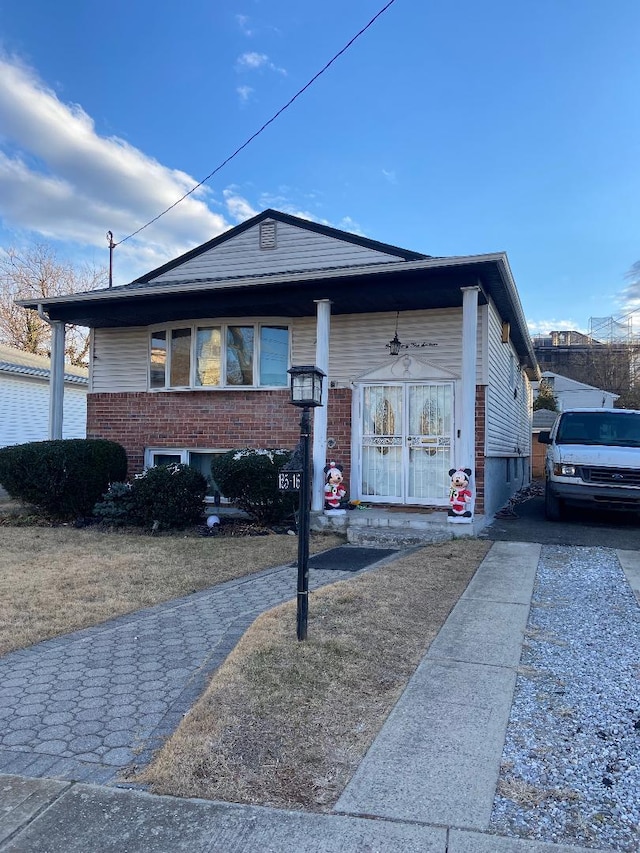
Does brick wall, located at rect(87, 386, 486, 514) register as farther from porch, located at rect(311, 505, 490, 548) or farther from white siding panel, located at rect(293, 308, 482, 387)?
porch, located at rect(311, 505, 490, 548)

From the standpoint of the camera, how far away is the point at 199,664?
12.0 feet

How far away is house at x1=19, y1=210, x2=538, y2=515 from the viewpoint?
28.5 ft

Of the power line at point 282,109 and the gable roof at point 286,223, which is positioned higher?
the power line at point 282,109

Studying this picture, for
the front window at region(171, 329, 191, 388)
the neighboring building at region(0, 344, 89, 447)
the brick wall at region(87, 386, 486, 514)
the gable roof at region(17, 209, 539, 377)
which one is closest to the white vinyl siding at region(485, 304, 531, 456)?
the gable roof at region(17, 209, 539, 377)

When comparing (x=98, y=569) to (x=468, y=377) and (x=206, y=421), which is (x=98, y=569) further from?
(x=468, y=377)

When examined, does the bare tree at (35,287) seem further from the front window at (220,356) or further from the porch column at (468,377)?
the porch column at (468,377)

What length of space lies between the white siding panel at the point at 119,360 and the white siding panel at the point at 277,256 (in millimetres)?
1234

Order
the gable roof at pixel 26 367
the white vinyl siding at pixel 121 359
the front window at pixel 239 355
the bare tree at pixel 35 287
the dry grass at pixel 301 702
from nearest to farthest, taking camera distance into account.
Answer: the dry grass at pixel 301 702 → the front window at pixel 239 355 → the white vinyl siding at pixel 121 359 → the gable roof at pixel 26 367 → the bare tree at pixel 35 287

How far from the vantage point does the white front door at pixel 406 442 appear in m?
9.12

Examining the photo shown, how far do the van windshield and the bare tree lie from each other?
25.1 m

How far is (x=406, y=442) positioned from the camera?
9.27 metres

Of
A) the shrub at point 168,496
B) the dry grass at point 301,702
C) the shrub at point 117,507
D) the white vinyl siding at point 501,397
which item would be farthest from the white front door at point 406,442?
the dry grass at point 301,702

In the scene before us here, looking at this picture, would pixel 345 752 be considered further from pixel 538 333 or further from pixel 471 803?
pixel 538 333

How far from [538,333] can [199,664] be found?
46.4 m
